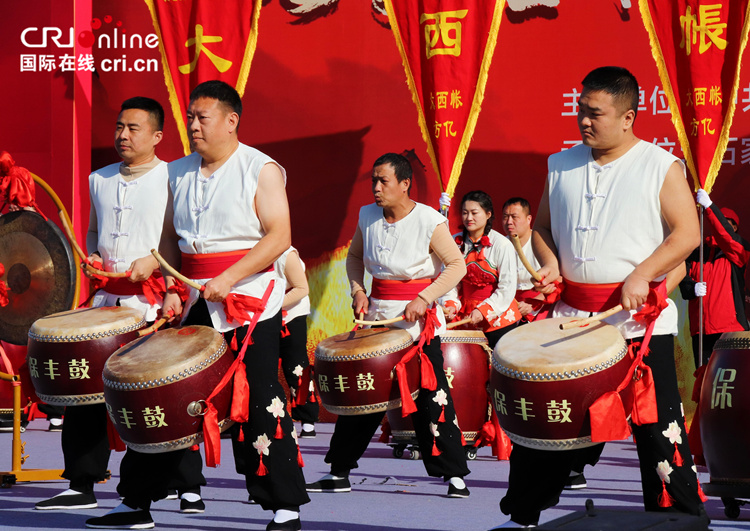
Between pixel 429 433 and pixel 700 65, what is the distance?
2.79 m

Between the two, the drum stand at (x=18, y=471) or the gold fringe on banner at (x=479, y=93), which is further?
the gold fringe on banner at (x=479, y=93)

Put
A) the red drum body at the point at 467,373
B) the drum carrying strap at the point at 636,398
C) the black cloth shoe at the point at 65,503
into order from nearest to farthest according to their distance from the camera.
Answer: the drum carrying strap at the point at 636,398, the black cloth shoe at the point at 65,503, the red drum body at the point at 467,373

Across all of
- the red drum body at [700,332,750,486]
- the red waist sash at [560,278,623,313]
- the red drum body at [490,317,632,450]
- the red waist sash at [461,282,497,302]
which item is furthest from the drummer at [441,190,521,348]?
the red drum body at [490,317,632,450]

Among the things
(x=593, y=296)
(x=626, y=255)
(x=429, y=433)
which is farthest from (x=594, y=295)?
(x=429, y=433)

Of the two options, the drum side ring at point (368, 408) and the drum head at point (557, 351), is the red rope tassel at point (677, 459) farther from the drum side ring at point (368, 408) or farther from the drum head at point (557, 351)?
the drum side ring at point (368, 408)

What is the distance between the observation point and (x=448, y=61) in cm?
634

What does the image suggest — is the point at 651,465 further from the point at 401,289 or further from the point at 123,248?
the point at 123,248

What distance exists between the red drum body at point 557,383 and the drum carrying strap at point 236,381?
81 cm

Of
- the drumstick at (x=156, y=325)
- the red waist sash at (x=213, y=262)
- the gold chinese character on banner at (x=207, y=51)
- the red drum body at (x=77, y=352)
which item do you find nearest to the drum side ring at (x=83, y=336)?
the red drum body at (x=77, y=352)

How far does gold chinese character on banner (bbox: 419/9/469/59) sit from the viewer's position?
6.31 m

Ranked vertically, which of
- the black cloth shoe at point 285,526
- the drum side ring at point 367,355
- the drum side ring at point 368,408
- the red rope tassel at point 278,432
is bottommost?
the black cloth shoe at point 285,526

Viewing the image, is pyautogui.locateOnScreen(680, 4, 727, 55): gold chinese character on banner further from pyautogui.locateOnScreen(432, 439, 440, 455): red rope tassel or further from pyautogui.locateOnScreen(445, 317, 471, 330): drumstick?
pyautogui.locateOnScreen(432, 439, 440, 455): red rope tassel

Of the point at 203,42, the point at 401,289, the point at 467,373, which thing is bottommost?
the point at 467,373

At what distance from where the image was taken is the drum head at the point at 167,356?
3.22m
